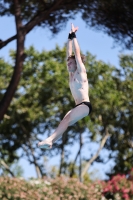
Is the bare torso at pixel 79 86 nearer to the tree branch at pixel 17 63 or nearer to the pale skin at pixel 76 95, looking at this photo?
the pale skin at pixel 76 95

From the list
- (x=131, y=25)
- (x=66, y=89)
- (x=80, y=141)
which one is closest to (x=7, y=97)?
(x=131, y=25)

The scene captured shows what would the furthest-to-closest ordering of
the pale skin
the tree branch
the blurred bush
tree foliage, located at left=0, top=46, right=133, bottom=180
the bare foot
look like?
tree foliage, located at left=0, top=46, right=133, bottom=180 → the tree branch → the blurred bush → the pale skin → the bare foot

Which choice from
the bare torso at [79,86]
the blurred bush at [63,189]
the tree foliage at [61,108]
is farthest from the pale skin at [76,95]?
the tree foliage at [61,108]

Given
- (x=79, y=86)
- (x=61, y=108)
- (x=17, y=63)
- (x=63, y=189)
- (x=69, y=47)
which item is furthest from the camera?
(x=61, y=108)

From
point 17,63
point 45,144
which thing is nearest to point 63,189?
point 17,63

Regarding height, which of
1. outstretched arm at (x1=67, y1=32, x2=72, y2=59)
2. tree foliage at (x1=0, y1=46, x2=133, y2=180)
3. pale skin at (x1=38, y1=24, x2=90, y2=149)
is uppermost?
outstretched arm at (x1=67, y1=32, x2=72, y2=59)

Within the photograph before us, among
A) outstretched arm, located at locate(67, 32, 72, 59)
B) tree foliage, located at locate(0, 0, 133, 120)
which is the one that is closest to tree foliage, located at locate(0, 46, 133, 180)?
tree foliage, located at locate(0, 0, 133, 120)

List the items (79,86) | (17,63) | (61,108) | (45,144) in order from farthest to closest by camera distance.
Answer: (61,108) < (17,63) < (79,86) < (45,144)

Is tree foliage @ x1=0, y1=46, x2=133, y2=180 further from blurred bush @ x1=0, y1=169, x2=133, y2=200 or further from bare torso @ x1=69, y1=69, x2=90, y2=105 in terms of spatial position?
bare torso @ x1=69, y1=69, x2=90, y2=105

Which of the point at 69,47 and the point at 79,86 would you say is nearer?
the point at 79,86

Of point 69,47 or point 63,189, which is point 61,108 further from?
point 69,47

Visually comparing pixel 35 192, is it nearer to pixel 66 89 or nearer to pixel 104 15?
pixel 104 15

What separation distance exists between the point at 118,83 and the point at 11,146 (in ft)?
18.6

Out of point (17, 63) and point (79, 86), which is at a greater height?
point (79, 86)
